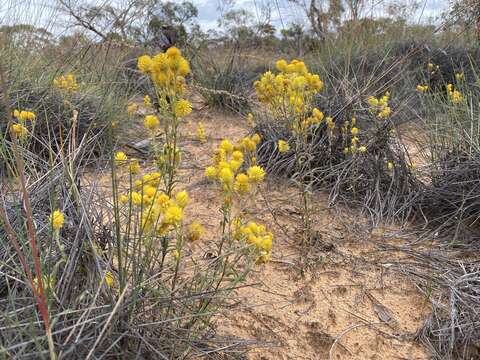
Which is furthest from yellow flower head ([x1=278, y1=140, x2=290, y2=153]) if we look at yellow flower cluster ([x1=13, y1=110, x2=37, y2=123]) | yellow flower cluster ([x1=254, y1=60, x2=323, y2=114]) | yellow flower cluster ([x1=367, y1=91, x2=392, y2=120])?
yellow flower cluster ([x1=13, y1=110, x2=37, y2=123])

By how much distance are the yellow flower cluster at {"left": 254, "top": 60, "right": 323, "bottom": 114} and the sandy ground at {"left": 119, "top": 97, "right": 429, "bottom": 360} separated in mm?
492

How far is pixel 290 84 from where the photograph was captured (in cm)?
158

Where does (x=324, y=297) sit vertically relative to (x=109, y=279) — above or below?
below

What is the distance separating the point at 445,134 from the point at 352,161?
1.59 ft

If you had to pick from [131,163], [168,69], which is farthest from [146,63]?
[131,163]

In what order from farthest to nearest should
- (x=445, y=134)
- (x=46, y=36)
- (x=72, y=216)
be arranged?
(x=46, y=36) → (x=445, y=134) → (x=72, y=216)

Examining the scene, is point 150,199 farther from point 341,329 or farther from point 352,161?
point 352,161

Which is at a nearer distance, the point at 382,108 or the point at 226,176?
the point at 226,176

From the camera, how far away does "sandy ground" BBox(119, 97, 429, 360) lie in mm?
1161

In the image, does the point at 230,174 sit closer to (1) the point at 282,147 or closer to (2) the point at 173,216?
(2) the point at 173,216

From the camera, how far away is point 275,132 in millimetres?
2418

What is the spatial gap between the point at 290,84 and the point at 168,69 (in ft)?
→ 2.60

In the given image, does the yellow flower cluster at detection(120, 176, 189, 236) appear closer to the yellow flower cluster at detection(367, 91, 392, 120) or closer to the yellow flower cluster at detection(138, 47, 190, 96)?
the yellow flower cluster at detection(138, 47, 190, 96)

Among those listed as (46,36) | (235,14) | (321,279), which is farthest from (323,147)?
(235,14)
